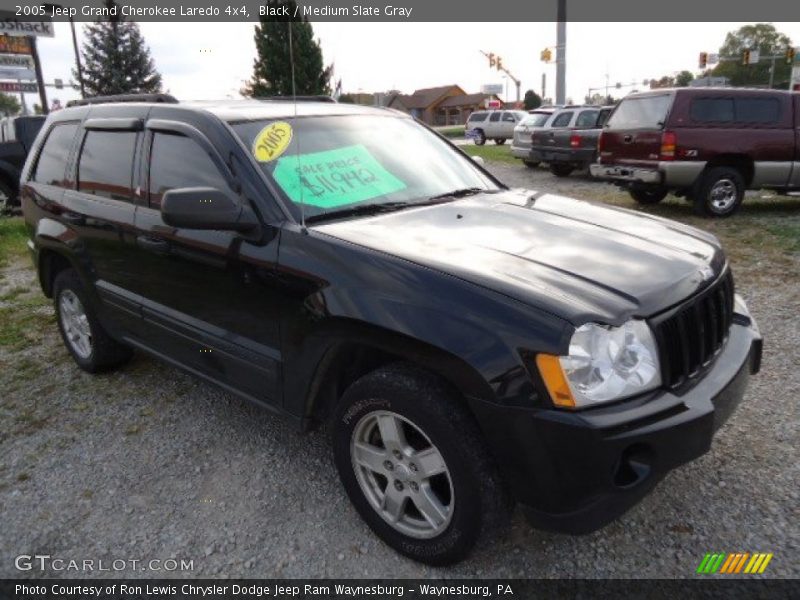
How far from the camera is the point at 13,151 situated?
10727 millimetres

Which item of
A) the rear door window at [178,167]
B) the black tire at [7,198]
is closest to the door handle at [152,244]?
the rear door window at [178,167]

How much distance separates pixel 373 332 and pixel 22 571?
1764 millimetres

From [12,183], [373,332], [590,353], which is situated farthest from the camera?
[12,183]

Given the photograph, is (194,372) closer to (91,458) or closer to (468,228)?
(91,458)

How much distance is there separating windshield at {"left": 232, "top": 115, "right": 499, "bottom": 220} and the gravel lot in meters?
1.34

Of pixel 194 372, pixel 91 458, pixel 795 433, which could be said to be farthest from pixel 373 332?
pixel 795 433

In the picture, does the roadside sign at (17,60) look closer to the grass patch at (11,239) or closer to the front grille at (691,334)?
the grass patch at (11,239)

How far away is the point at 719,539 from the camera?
2443mm

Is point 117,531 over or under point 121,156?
under

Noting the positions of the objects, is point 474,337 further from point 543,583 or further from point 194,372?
point 194,372

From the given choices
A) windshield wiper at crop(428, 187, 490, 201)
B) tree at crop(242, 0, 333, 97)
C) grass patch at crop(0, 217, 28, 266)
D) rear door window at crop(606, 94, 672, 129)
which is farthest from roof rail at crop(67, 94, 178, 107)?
tree at crop(242, 0, 333, 97)

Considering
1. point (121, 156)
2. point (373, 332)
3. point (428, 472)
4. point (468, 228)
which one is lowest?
point (428, 472)

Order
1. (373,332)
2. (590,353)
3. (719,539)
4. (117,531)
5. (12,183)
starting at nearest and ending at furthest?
(590,353) < (373,332) < (719,539) < (117,531) < (12,183)

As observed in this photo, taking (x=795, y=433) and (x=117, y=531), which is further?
(x=795, y=433)
